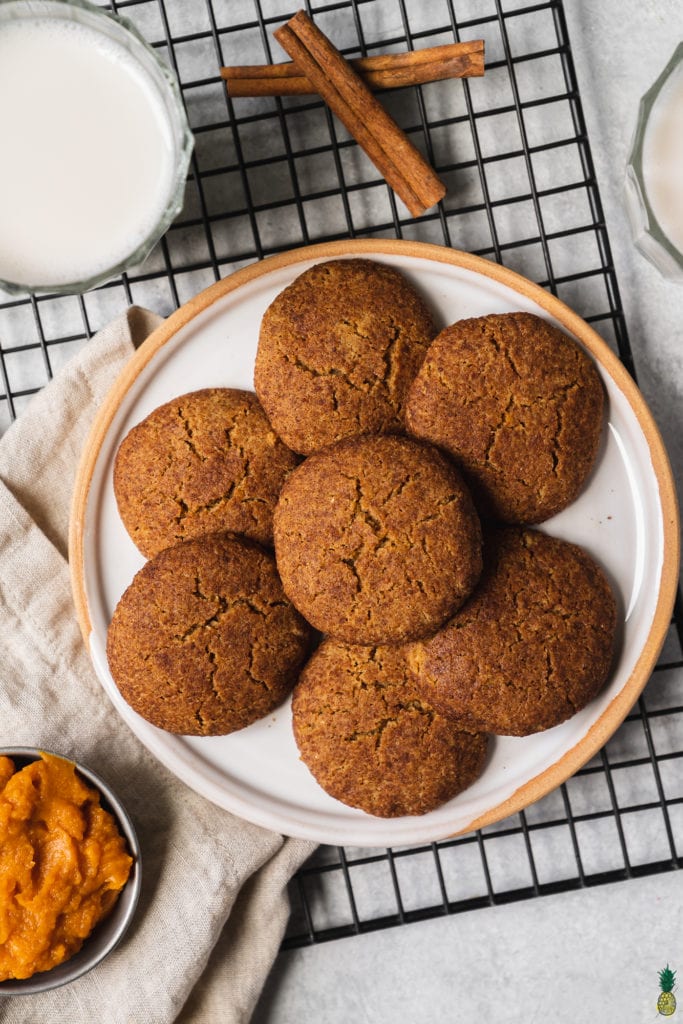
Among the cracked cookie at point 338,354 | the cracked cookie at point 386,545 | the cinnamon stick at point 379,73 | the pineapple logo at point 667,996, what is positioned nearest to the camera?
the cracked cookie at point 386,545

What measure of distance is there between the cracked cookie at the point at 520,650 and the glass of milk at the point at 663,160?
0.59m

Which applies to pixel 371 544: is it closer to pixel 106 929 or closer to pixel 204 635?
pixel 204 635

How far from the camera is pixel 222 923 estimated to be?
5.62 feet

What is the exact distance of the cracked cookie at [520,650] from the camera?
1.51 meters

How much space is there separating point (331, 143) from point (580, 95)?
21.0 inches

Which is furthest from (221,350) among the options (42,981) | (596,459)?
(42,981)

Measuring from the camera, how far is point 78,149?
4.75 feet

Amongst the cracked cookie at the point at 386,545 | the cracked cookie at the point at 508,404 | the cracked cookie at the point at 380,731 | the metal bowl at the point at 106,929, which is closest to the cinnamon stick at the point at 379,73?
the cracked cookie at the point at 508,404

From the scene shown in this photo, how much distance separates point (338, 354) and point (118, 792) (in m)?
0.95

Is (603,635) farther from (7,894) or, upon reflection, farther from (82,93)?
(82,93)

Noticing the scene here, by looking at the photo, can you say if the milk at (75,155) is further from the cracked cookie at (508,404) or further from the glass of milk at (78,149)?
the cracked cookie at (508,404)

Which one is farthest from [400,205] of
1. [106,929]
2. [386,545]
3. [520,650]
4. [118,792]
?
[106,929]

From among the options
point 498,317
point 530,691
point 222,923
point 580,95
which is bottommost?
point 222,923

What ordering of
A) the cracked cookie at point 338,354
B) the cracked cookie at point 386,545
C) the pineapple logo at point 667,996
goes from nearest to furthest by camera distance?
1. the cracked cookie at point 386,545
2. the cracked cookie at point 338,354
3. the pineapple logo at point 667,996
